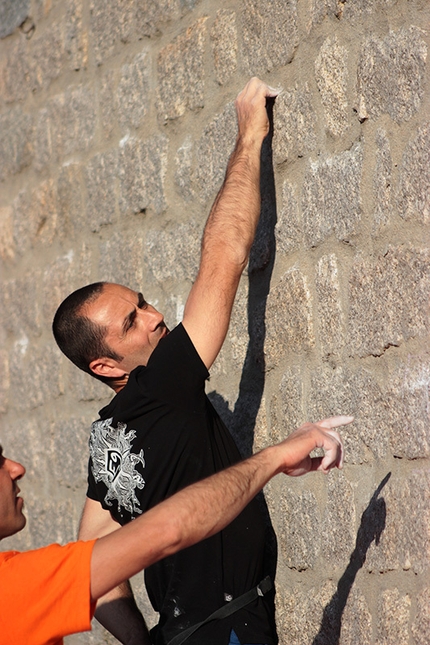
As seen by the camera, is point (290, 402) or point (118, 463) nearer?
point (118, 463)

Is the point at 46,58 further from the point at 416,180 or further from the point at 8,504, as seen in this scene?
the point at 8,504

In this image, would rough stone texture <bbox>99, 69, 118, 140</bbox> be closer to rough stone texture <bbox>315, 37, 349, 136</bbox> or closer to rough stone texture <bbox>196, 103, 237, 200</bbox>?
rough stone texture <bbox>196, 103, 237, 200</bbox>

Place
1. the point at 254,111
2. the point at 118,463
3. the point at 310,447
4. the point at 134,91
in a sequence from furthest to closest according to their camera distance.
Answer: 1. the point at 134,91
2. the point at 254,111
3. the point at 118,463
4. the point at 310,447

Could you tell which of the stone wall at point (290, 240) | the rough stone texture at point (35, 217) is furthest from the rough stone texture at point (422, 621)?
the rough stone texture at point (35, 217)

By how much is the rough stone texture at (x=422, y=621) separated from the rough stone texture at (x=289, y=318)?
2.76ft

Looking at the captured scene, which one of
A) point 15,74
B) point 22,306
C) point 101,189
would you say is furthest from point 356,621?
point 15,74

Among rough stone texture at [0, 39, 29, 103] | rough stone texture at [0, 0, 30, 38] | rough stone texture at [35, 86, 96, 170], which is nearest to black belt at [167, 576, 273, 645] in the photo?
rough stone texture at [35, 86, 96, 170]

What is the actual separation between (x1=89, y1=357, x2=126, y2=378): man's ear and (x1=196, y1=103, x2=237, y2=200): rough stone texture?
2.54 feet

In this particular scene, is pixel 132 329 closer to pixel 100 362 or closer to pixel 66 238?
pixel 100 362

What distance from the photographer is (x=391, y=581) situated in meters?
2.43

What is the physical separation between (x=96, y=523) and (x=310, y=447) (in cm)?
124

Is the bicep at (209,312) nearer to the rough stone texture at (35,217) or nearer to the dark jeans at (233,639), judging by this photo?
the dark jeans at (233,639)

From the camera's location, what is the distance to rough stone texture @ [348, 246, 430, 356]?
232cm

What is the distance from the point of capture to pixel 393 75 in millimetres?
2402
